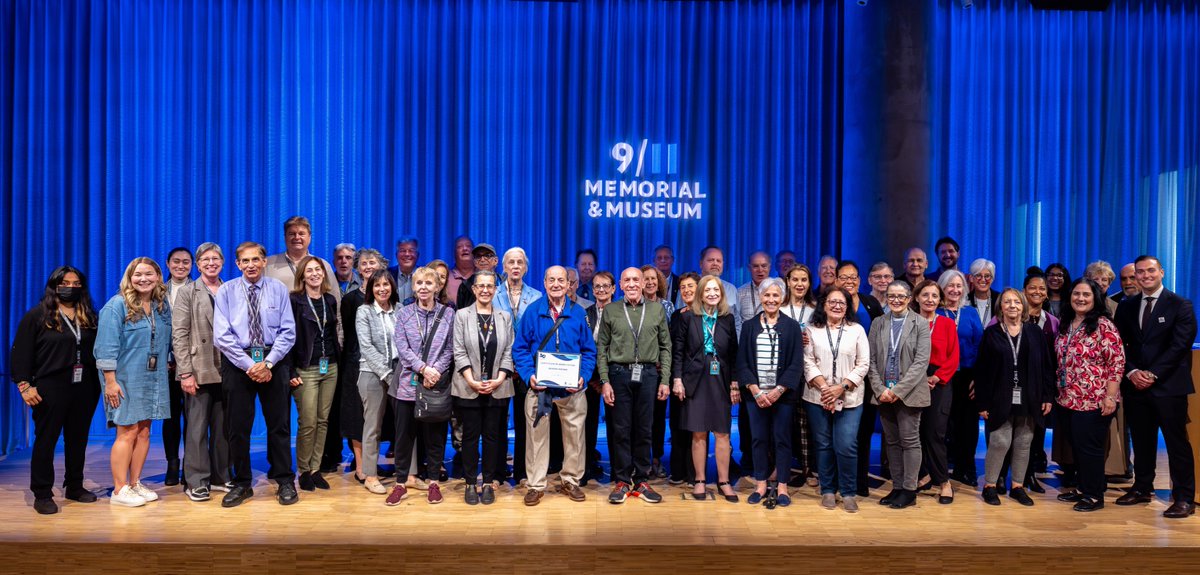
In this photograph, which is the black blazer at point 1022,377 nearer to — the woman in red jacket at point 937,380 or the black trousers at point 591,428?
the woman in red jacket at point 937,380

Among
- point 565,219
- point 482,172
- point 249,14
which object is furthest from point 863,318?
point 249,14

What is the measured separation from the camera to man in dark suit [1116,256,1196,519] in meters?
4.78

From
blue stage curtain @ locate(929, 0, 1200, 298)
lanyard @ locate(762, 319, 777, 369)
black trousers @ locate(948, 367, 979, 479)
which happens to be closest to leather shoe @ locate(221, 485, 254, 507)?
lanyard @ locate(762, 319, 777, 369)

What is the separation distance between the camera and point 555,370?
4.97 meters

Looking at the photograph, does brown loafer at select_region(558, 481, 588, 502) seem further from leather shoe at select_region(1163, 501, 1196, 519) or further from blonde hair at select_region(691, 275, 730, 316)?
leather shoe at select_region(1163, 501, 1196, 519)

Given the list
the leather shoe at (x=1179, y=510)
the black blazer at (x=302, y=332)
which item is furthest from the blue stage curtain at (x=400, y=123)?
the leather shoe at (x=1179, y=510)

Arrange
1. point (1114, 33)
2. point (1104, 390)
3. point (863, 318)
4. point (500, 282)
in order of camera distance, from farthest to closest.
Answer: point (1114, 33) → point (500, 282) → point (863, 318) → point (1104, 390)

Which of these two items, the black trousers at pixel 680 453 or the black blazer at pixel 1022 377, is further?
the black trousers at pixel 680 453

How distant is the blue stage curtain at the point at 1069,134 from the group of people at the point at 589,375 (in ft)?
8.88

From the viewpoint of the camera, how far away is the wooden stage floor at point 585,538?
409cm

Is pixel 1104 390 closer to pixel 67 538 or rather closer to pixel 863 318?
pixel 863 318

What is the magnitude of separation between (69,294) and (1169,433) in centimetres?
604

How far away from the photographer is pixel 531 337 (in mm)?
5055

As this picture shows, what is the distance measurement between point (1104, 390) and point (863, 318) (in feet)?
4.35
